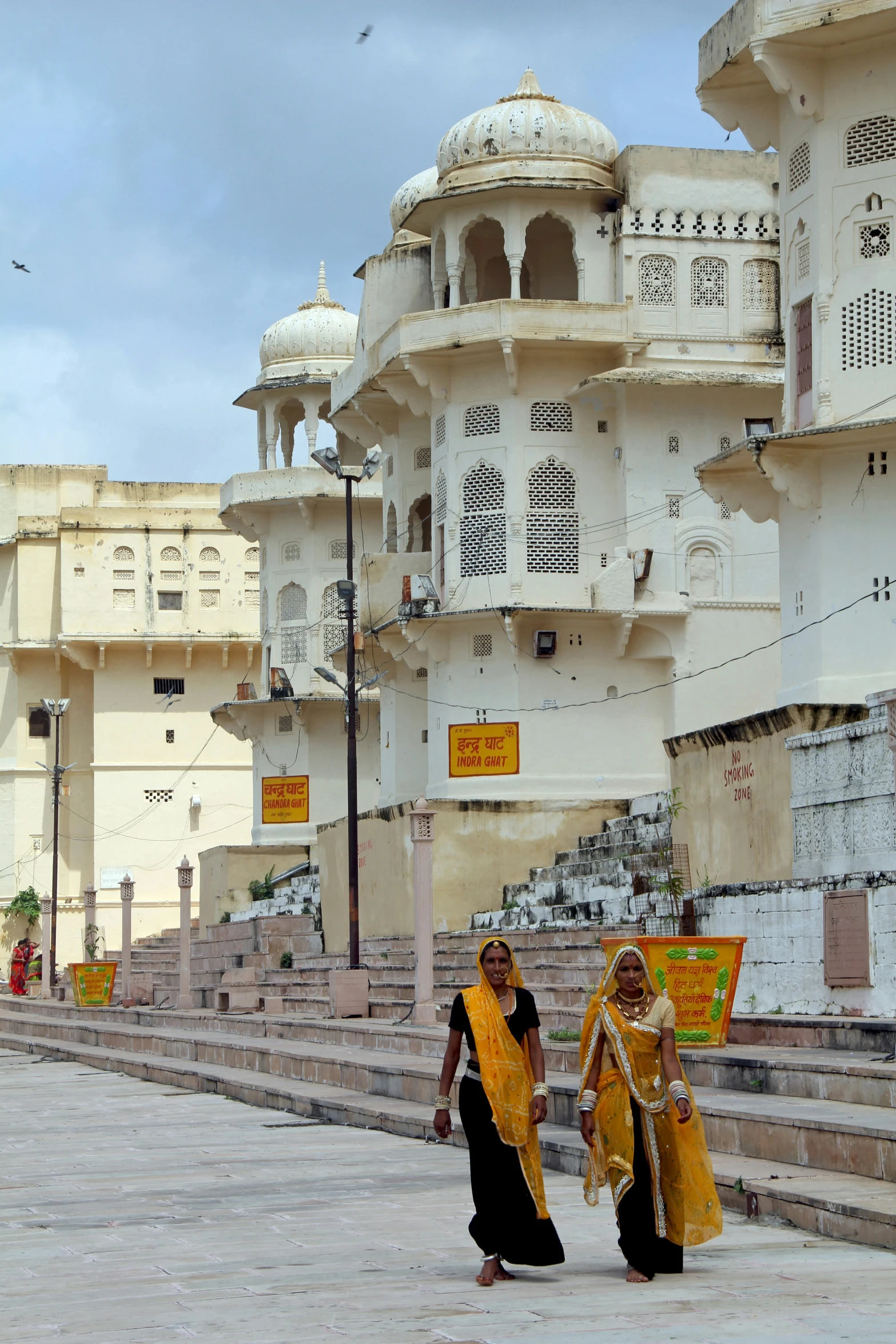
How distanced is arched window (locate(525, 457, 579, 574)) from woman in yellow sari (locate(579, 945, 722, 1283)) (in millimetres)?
21739

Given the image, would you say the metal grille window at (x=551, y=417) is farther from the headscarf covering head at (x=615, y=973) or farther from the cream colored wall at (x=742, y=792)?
the headscarf covering head at (x=615, y=973)

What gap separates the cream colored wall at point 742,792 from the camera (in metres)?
18.8

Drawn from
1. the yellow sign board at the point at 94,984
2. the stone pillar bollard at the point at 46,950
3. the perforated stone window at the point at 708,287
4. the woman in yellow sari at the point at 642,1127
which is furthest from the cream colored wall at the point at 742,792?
the stone pillar bollard at the point at 46,950

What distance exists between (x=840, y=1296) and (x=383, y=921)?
23.8 m

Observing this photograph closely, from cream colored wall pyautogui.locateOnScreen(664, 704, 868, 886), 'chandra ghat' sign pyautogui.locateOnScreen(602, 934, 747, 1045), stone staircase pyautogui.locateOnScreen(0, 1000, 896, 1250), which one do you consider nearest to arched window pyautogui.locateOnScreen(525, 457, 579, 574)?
cream colored wall pyautogui.locateOnScreen(664, 704, 868, 886)

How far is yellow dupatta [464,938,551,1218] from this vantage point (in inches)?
293

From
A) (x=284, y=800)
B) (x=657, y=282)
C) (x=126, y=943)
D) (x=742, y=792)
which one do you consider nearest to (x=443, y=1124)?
(x=742, y=792)

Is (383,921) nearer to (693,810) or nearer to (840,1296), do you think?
(693,810)

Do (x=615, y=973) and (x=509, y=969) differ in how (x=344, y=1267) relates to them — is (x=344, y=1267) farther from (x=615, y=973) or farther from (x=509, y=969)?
(x=615, y=973)

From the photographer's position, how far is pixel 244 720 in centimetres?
4184

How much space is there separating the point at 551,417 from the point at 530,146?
4.14m

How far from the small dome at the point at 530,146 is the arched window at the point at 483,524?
4.47 metres

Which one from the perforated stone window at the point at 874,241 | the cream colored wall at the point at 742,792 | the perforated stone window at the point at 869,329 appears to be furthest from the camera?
the perforated stone window at the point at 874,241

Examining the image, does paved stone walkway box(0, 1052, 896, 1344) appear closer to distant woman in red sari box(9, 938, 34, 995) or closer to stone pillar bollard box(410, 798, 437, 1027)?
stone pillar bollard box(410, 798, 437, 1027)
